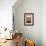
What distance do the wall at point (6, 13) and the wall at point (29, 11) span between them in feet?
3.84

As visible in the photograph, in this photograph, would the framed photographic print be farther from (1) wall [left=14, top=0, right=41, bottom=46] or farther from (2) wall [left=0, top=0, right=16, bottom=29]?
(2) wall [left=0, top=0, right=16, bottom=29]

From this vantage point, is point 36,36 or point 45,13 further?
point 36,36

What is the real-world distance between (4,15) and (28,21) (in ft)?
4.76

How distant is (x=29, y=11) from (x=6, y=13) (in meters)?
1.47

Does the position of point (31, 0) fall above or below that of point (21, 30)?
above

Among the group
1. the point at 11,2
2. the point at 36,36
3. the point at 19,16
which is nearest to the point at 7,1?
the point at 11,2

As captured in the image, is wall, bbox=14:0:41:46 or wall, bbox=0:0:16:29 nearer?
wall, bbox=0:0:16:29

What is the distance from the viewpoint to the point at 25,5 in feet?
18.3

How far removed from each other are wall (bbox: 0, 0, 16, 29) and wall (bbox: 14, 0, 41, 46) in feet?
3.84

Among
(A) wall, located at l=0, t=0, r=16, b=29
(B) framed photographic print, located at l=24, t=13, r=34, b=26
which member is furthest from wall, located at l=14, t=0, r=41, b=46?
(A) wall, located at l=0, t=0, r=16, b=29

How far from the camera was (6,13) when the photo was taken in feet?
14.3

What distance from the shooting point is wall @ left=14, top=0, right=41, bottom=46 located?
18.2 feet

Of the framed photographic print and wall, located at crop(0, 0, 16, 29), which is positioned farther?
the framed photographic print

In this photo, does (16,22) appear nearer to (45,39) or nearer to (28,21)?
(28,21)
